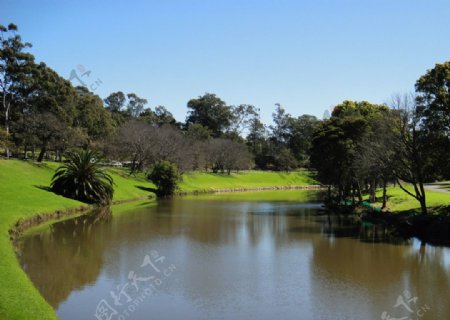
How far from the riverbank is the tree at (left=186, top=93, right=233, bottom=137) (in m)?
39.7

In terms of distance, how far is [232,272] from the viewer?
23.5 meters

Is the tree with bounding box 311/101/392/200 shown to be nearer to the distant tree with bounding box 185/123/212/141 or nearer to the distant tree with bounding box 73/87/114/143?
the distant tree with bounding box 73/87/114/143

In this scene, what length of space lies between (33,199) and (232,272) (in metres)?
26.0

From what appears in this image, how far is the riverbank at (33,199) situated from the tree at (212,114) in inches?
1564

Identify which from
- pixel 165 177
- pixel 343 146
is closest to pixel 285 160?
pixel 165 177

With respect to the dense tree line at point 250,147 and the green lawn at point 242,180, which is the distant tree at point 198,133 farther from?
the green lawn at point 242,180

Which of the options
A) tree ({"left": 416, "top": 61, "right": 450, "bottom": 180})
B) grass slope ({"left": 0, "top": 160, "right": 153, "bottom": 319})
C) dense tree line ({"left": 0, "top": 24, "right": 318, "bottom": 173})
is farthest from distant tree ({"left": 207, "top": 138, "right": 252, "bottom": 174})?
tree ({"left": 416, "top": 61, "right": 450, "bottom": 180})

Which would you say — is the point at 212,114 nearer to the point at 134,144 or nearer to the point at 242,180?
the point at 242,180

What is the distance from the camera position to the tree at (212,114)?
153 metres

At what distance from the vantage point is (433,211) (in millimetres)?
37750

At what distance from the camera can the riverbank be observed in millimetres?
15703

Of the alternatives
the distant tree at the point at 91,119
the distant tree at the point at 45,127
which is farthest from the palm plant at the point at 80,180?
the distant tree at the point at 91,119

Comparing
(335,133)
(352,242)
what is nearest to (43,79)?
(335,133)

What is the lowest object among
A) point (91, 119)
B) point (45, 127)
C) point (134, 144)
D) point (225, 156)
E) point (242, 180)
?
point (242, 180)
